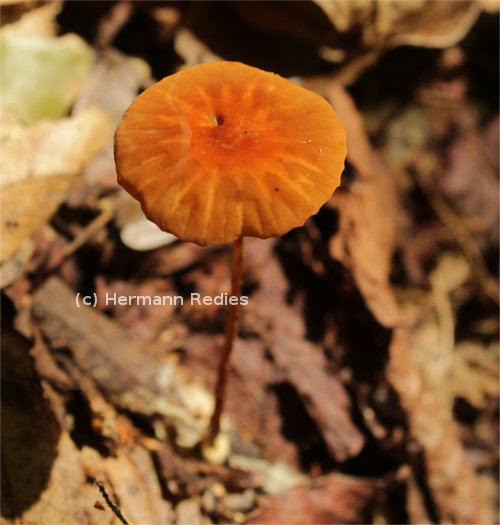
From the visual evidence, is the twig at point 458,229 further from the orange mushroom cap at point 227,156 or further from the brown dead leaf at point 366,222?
the orange mushroom cap at point 227,156

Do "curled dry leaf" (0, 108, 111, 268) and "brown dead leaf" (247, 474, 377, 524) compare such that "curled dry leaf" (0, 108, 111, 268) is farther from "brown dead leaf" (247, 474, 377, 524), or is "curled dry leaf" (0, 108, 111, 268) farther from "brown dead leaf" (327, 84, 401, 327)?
"brown dead leaf" (247, 474, 377, 524)

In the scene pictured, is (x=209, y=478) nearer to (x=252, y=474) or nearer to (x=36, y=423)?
(x=252, y=474)

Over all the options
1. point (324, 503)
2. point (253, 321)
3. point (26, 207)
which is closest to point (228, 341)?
point (253, 321)

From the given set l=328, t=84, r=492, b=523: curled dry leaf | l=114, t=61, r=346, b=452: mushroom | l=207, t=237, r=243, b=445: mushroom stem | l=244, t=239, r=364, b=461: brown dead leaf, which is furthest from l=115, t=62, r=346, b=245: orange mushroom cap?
l=244, t=239, r=364, b=461: brown dead leaf

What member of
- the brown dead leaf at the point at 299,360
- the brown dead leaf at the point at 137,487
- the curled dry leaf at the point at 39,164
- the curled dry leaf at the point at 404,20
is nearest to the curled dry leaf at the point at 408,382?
the brown dead leaf at the point at 299,360

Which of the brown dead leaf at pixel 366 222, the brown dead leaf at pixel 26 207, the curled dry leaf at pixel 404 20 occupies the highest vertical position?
the curled dry leaf at pixel 404 20

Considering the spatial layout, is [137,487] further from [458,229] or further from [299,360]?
[458,229]

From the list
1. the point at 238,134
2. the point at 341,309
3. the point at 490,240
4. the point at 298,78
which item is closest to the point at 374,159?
the point at 298,78
